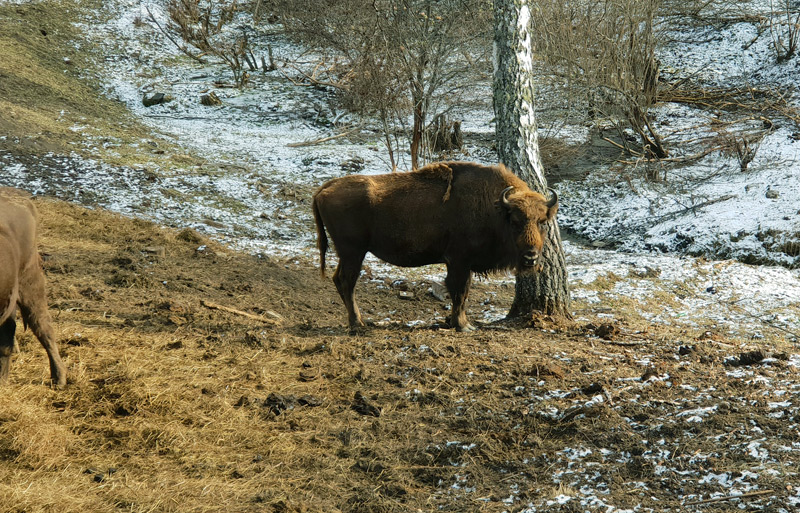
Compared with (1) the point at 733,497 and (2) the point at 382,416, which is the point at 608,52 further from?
(1) the point at 733,497

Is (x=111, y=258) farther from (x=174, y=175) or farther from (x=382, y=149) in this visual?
(x=382, y=149)

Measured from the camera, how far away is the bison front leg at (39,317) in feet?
18.2

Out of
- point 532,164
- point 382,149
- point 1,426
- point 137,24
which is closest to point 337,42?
point 382,149

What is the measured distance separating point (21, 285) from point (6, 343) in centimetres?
49

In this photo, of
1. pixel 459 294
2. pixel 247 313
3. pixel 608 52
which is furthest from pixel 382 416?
pixel 608 52

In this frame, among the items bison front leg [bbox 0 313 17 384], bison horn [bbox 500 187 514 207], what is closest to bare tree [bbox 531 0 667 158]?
bison horn [bbox 500 187 514 207]

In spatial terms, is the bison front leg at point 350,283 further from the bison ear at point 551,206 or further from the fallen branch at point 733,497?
the fallen branch at point 733,497

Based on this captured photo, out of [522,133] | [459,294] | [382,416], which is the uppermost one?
[522,133]

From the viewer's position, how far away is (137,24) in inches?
926

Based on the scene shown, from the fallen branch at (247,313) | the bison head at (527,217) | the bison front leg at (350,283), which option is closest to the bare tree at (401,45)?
the bison front leg at (350,283)

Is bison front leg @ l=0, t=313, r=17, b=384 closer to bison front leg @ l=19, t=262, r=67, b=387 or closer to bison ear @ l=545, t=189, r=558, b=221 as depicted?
bison front leg @ l=19, t=262, r=67, b=387

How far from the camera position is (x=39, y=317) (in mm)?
5637

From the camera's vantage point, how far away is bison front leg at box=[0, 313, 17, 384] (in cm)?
548

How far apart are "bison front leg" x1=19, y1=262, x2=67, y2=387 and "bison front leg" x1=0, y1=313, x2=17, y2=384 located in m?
0.13
